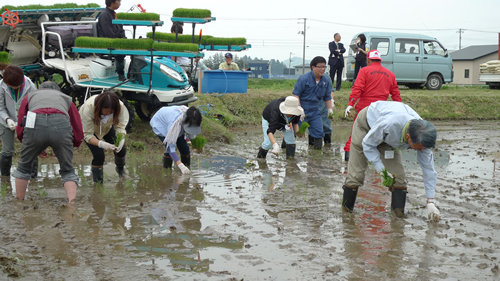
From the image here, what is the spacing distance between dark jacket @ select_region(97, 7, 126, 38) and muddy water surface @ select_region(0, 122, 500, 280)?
2917 millimetres

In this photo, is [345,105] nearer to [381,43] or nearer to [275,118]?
[381,43]

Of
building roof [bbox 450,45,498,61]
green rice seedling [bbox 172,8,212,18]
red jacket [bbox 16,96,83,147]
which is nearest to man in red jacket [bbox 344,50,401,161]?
green rice seedling [bbox 172,8,212,18]

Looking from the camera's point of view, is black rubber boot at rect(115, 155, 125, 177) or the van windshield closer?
black rubber boot at rect(115, 155, 125, 177)

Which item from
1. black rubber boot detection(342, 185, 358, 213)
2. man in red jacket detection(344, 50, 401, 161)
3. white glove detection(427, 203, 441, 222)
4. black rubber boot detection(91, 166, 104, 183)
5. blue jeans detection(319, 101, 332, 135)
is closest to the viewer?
white glove detection(427, 203, 441, 222)

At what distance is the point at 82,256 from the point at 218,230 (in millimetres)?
1319

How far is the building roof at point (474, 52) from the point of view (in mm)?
47509

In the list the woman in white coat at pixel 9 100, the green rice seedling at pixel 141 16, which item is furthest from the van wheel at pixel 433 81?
the woman in white coat at pixel 9 100

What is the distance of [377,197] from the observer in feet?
20.6

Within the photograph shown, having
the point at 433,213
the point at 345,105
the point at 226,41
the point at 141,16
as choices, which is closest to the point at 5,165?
the point at 141,16

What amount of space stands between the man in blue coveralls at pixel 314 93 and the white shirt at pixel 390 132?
393cm

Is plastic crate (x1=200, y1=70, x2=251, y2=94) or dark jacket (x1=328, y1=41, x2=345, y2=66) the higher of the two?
dark jacket (x1=328, y1=41, x2=345, y2=66)

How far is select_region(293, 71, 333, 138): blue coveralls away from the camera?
9.09m

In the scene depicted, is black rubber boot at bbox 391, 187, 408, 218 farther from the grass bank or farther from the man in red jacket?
the grass bank

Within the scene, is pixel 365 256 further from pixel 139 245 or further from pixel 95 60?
pixel 95 60
